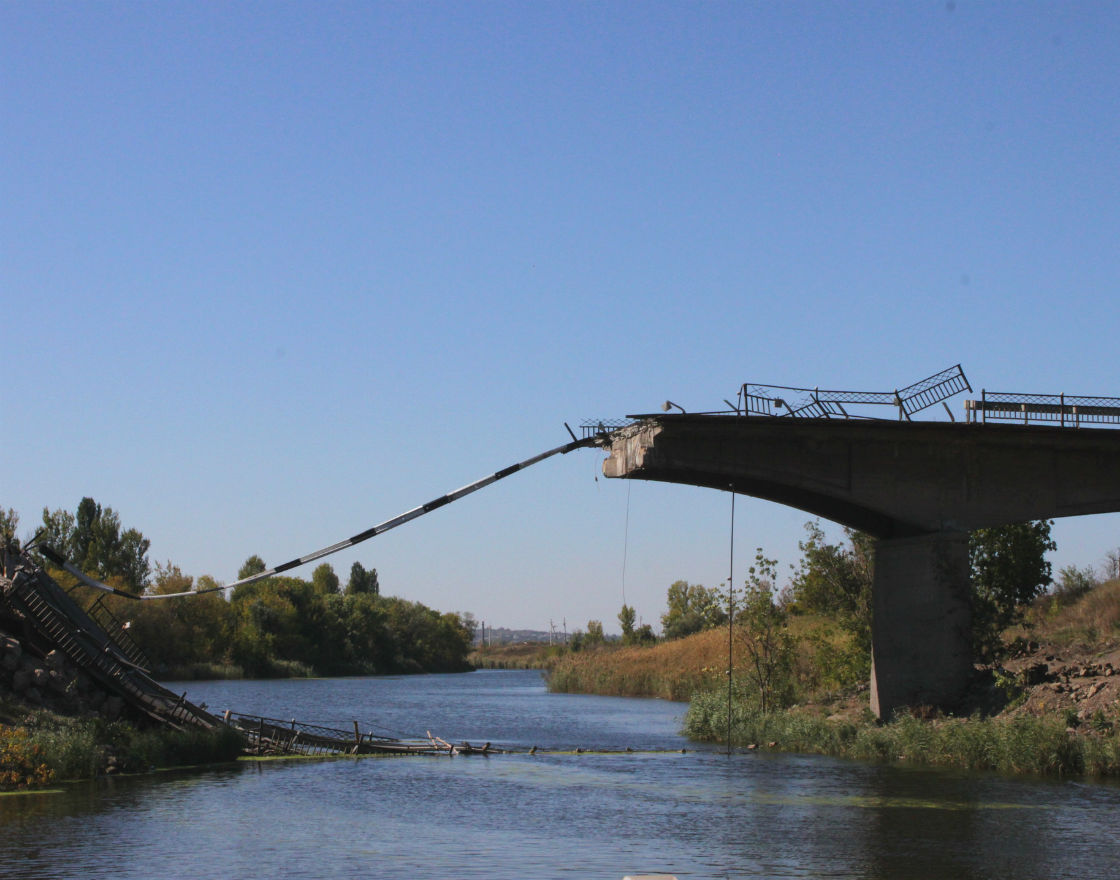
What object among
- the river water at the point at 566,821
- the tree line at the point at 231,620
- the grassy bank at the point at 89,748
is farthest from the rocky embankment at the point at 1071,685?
the tree line at the point at 231,620

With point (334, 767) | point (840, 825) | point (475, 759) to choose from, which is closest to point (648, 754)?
point (475, 759)

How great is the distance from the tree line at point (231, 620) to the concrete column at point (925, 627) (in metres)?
62.5

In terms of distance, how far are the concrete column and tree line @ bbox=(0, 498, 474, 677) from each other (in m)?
62.5

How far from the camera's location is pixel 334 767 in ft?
127

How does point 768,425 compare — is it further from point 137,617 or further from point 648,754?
point 137,617

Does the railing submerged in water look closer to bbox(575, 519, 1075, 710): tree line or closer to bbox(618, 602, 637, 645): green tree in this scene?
bbox(575, 519, 1075, 710): tree line

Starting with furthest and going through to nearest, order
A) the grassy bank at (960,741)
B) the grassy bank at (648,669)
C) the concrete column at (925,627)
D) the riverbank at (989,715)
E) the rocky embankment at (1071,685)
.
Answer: the grassy bank at (648,669)
the concrete column at (925,627)
the rocky embankment at (1071,685)
the riverbank at (989,715)
the grassy bank at (960,741)

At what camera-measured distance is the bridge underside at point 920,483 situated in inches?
1583

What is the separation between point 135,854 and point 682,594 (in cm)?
13563

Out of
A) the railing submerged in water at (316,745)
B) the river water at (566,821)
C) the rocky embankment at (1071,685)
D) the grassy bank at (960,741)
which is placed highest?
the rocky embankment at (1071,685)

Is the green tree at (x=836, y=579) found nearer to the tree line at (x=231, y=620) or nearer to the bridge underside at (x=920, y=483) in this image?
the bridge underside at (x=920, y=483)

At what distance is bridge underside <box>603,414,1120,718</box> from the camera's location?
40.2m

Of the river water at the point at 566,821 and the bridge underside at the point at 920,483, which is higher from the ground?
the bridge underside at the point at 920,483

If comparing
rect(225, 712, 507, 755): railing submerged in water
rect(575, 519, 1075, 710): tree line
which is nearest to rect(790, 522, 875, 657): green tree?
rect(575, 519, 1075, 710): tree line
